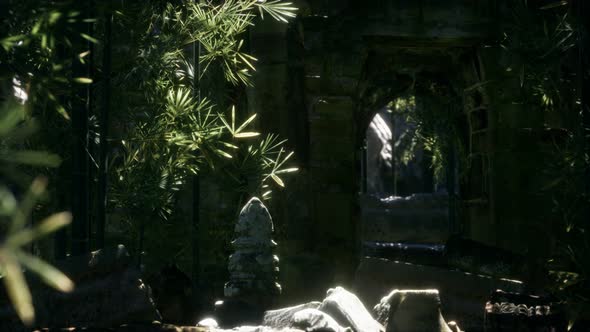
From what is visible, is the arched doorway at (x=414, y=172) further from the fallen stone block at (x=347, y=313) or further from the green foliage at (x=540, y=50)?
the fallen stone block at (x=347, y=313)

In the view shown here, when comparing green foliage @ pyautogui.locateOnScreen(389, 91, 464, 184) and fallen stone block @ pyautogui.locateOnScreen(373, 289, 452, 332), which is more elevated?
green foliage @ pyautogui.locateOnScreen(389, 91, 464, 184)

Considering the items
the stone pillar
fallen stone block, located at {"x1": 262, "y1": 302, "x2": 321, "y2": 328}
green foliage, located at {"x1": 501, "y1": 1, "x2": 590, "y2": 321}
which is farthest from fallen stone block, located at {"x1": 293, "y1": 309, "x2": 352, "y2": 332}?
green foliage, located at {"x1": 501, "y1": 1, "x2": 590, "y2": 321}

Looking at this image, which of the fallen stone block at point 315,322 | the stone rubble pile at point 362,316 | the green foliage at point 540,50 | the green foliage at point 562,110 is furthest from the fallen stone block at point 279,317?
the green foliage at point 540,50

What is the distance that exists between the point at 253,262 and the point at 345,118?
10.6 ft

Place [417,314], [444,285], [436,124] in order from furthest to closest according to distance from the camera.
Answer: [436,124] → [444,285] → [417,314]

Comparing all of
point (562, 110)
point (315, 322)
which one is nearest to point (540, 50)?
point (562, 110)

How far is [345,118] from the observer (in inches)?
347

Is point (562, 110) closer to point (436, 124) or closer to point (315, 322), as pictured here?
point (315, 322)

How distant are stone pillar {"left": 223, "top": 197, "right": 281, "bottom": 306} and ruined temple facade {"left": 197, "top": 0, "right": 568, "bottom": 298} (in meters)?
2.41

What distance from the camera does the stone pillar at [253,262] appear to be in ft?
19.2

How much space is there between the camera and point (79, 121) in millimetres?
5719

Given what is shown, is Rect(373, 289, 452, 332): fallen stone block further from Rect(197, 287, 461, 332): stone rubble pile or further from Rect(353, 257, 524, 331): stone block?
Rect(353, 257, 524, 331): stone block

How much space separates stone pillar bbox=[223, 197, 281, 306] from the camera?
5848 mm

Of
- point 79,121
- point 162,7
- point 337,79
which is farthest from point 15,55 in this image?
point 337,79
